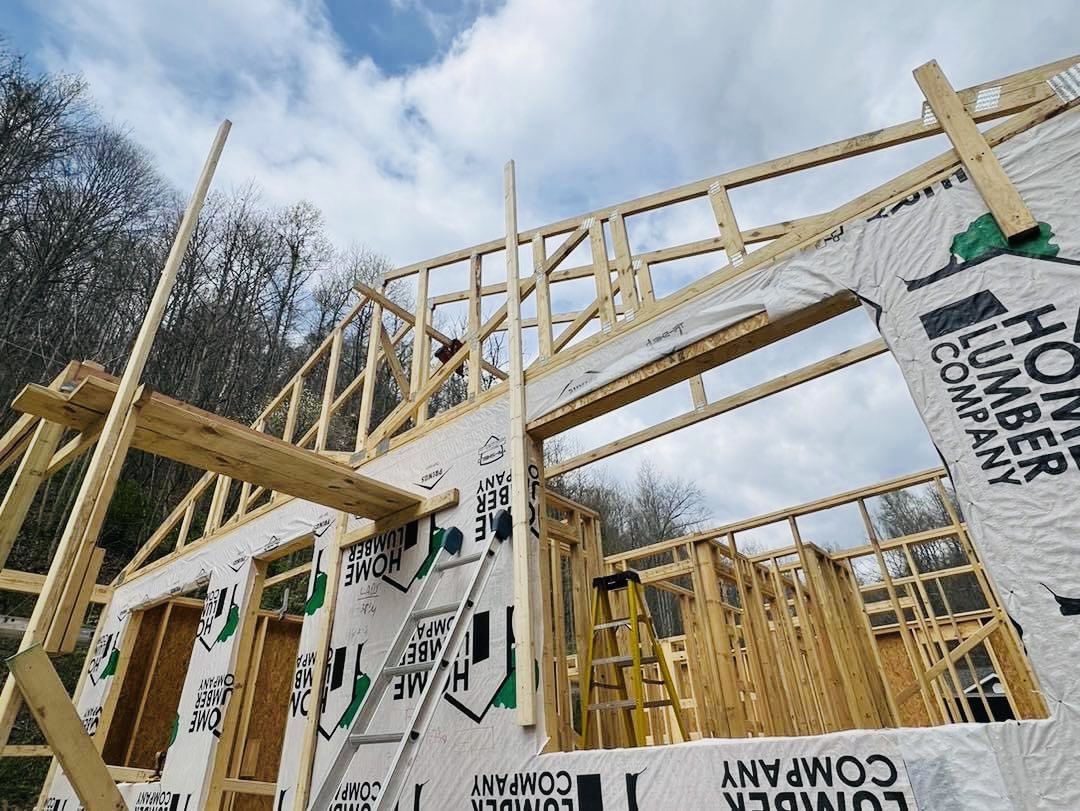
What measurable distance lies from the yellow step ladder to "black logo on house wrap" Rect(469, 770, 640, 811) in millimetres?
480

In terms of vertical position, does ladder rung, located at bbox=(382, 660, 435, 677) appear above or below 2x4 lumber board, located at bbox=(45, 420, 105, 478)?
below

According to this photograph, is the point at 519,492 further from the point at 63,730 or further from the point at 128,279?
the point at 128,279

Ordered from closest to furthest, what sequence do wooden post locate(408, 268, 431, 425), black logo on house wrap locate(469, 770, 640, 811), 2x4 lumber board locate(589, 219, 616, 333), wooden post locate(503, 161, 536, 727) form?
black logo on house wrap locate(469, 770, 640, 811), wooden post locate(503, 161, 536, 727), 2x4 lumber board locate(589, 219, 616, 333), wooden post locate(408, 268, 431, 425)

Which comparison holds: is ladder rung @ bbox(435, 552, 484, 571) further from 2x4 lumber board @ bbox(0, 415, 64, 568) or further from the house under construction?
2x4 lumber board @ bbox(0, 415, 64, 568)

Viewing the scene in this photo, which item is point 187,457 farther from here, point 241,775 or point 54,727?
point 241,775

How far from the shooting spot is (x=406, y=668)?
12.3 ft

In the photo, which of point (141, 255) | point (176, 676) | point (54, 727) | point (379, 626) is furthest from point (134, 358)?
point (141, 255)

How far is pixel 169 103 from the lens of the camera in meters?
12.3

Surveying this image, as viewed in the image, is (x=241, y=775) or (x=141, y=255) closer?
(x=241, y=775)

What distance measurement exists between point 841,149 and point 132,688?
9.88 m

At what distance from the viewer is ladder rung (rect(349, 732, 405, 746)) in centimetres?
379

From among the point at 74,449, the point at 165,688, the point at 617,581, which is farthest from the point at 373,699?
the point at 165,688

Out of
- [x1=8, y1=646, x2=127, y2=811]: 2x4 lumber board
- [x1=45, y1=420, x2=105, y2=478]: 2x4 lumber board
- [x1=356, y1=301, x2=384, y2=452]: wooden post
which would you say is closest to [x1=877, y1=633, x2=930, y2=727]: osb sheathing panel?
[x1=356, y1=301, x2=384, y2=452]: wooden post

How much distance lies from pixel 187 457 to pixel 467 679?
233cm
